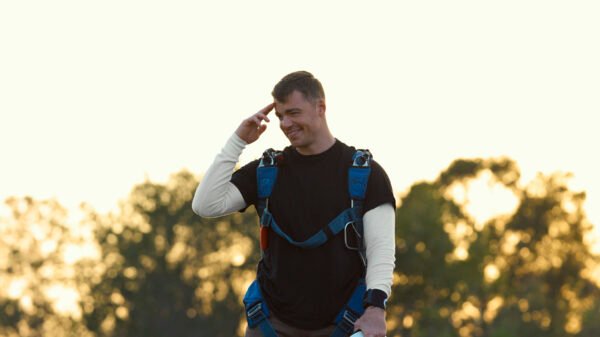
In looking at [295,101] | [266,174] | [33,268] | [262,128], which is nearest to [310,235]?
[266,174]

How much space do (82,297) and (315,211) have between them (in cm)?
7213

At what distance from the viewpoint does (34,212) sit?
3100 inches

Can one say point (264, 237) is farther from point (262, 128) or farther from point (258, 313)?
point (262, 128)

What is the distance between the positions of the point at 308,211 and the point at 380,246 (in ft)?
1.83

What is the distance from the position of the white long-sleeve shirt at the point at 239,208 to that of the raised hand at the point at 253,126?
4 centimetres

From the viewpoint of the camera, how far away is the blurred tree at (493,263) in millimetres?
77688

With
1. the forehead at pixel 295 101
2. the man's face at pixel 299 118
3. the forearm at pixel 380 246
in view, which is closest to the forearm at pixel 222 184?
the man's face at pixel 299 118

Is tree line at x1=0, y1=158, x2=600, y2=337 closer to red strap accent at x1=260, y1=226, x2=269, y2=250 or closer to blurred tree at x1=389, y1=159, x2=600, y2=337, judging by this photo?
blurred tree at x1=389, y1=159, x2=600, y2=337

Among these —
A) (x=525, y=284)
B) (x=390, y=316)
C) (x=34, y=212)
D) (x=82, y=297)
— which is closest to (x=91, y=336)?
(x=82, y=297)

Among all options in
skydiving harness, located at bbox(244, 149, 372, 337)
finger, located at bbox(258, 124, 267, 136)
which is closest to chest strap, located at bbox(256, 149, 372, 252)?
skydiving harness, located at bbox(244, 149, 372, 337)

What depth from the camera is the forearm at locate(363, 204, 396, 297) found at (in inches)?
386

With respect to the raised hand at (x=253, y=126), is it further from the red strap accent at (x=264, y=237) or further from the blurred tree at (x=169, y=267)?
the blurred tree at (x=169, y=267)

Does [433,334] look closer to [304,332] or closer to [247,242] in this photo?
[247,242]

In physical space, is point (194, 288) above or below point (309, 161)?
below
